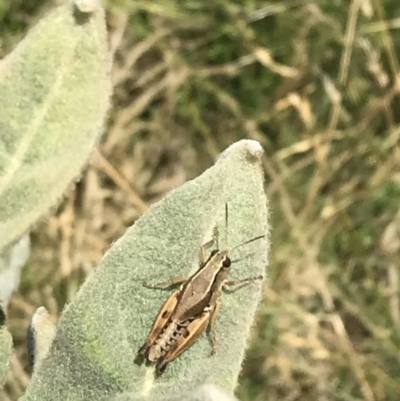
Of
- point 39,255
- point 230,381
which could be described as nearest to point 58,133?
point 230,381

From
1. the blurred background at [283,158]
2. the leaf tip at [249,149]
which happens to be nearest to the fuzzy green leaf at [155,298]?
the leaf tip at [249,149]

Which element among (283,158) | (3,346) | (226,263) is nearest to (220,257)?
(226,263)

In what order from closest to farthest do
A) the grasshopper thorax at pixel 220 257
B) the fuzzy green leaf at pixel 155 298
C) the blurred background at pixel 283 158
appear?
the fuzzy green leaf at pixel 155 298
the grasshopper thorax at pixel 220 257
the blurred background at pixel 283 158

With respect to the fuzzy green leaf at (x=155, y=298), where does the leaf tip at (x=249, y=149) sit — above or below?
above

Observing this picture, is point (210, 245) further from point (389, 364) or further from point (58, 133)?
point (389, 364)

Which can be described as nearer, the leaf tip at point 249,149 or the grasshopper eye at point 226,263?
the leaf tip at point 249,149

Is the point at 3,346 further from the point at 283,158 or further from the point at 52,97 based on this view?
the point at 283,158

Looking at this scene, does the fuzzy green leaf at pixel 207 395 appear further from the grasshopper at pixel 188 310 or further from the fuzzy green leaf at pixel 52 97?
the fuzzy green leaf at pixel 52 97
